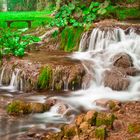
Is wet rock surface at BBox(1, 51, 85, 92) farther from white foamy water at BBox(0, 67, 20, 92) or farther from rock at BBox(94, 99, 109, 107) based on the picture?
rock at BBox(94, 99, 109, 107)

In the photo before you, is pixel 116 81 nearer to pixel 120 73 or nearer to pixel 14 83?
pixel 120 73

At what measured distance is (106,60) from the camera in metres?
13.7

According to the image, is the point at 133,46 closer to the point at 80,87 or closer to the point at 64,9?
the point at 80,87

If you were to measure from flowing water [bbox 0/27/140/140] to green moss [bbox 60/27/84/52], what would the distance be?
327 millimetres

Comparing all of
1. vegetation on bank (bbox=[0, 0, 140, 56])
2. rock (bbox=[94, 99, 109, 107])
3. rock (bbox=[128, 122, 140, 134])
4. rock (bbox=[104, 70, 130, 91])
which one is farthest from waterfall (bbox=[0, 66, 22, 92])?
rock (bbox=[128, 122, 140, 134])

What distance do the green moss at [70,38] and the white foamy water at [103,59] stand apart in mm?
333

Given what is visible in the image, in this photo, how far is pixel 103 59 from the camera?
13859 millimetres

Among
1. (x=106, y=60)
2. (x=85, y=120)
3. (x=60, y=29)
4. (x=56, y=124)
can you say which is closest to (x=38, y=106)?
(x=56, y=124)

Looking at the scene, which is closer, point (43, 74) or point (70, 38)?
point (43, 74)

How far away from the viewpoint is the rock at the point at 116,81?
11.5 m

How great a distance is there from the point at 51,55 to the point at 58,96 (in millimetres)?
4023

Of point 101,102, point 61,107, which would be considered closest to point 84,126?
point 61,107

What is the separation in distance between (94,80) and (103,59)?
6.68 feet

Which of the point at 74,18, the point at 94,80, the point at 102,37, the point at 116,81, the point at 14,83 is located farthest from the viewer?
the point at 102,37
